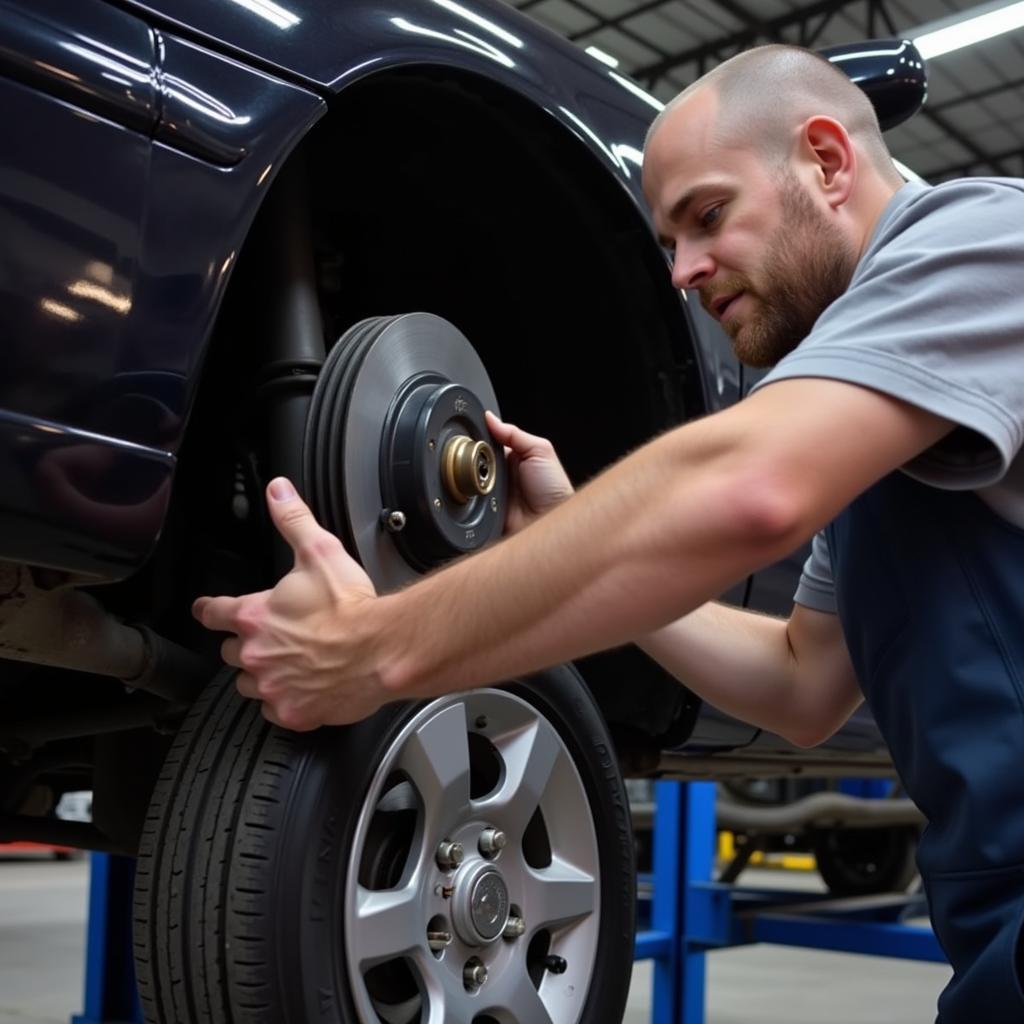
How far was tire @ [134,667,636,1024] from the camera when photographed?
102 cm

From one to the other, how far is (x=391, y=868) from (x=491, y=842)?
4.0 inches

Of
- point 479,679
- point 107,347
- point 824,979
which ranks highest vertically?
point 107,347

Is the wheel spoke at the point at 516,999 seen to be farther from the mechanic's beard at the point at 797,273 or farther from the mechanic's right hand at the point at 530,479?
the mechanic's beard at the point at 797,273

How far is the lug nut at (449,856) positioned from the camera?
1.17 m

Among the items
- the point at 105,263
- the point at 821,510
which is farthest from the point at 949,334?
the point at 105,263

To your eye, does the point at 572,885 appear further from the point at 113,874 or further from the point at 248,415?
the point at 113,874

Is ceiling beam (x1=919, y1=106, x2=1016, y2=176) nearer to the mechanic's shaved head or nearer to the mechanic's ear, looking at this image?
the mechanic's shaved head

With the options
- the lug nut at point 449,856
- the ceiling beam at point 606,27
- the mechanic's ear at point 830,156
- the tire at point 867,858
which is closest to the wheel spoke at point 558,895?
the lug nut at point 449,856

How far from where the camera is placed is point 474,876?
1.18 m

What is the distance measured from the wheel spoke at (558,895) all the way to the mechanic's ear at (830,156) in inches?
27.8

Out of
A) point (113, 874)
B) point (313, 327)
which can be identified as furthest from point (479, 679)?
point (113, 874)

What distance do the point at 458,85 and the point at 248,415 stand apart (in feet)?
1.29

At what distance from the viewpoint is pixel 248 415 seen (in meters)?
1.23

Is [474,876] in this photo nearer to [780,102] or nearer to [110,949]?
[780,102]
